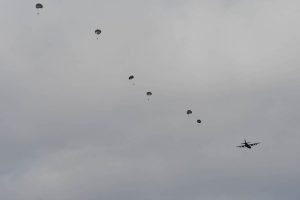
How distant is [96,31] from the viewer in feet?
381

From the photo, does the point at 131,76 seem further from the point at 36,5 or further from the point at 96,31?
the point at 36,5

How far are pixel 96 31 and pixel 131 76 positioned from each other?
49.1ft

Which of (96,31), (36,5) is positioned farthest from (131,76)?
(36,5)

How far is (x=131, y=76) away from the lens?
123m

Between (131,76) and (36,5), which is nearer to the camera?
(36,5)

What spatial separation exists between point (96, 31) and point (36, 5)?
15.0 m

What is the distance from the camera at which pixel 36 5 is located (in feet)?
362

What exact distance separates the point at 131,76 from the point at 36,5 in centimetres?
2909
